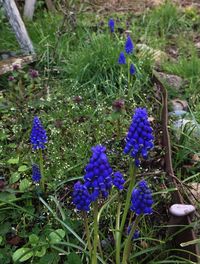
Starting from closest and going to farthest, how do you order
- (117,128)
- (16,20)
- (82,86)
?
(117,128), (82,86), (16,20)

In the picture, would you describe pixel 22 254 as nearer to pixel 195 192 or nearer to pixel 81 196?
pixel 81 196

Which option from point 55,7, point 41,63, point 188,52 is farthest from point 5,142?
point 55,7

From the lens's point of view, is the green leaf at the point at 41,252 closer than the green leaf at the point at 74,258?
No

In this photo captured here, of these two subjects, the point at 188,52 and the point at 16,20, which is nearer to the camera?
the point at 16,20

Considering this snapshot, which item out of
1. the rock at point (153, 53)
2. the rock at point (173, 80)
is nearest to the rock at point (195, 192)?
the rock at point (173, 80)

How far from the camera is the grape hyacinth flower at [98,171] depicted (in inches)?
65.9

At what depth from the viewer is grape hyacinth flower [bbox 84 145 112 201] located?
5.49ft

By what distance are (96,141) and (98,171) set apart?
1531 millimetres

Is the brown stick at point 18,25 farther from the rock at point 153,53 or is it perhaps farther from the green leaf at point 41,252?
the green leaf at point 41,252

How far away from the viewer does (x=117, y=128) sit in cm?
330

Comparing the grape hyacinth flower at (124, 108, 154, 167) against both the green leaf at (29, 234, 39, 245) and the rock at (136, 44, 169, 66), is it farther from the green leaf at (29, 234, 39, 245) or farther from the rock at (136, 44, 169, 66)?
the rock at (136, 44, 169, 66)

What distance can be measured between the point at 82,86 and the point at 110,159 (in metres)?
1.03

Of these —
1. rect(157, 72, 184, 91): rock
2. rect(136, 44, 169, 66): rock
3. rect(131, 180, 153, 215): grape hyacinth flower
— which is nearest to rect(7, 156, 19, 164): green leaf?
rect(131, 180, 153, 215): grape hyacinth flower

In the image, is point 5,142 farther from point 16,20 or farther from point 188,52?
point 188,52
